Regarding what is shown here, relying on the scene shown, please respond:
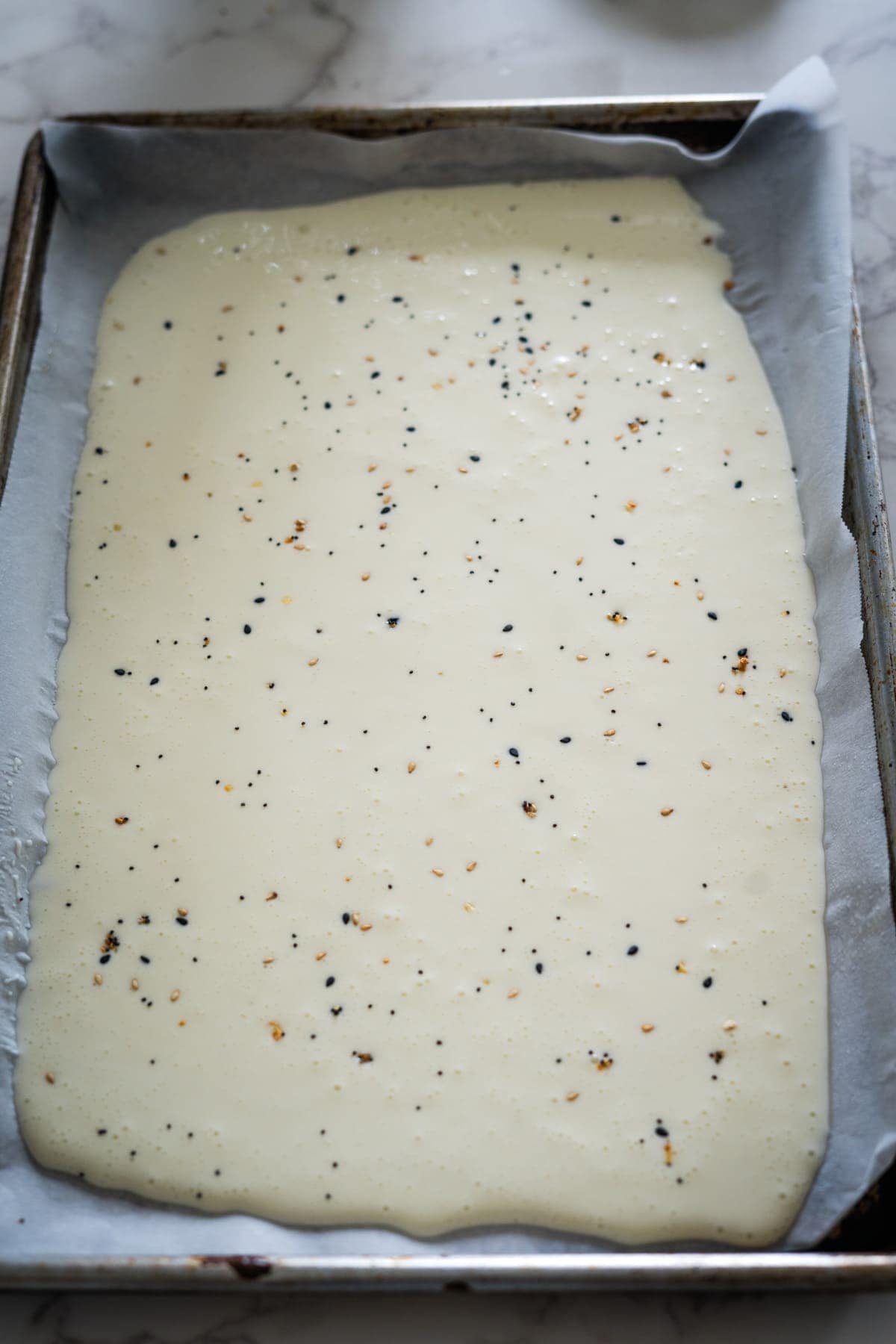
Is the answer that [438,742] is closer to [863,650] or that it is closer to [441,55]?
[863,650]

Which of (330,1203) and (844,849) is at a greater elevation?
(844,849)

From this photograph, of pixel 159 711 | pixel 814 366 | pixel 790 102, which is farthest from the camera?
pixel 790 102

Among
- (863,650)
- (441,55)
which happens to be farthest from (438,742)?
(441,55)

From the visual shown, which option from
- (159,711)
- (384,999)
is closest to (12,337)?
(159,711)

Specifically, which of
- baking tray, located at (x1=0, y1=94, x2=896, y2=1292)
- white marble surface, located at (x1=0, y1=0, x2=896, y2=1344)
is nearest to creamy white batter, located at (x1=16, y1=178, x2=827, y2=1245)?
baking tray, located at (x1=0, y1=94, x2=896, y2=1292)

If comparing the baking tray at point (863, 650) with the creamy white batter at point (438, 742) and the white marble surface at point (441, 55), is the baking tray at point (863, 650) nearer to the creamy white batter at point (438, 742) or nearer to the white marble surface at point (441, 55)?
the creamy white batter at point (438, 742)

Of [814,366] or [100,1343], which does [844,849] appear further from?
[100,1343]

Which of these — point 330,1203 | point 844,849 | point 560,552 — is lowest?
point 330,1203
